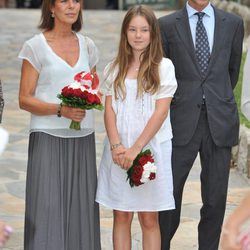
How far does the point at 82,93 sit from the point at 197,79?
2.83ft

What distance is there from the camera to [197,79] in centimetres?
580

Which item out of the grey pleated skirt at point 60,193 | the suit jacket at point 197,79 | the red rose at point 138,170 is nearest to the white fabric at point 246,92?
the red rose at point 138,170

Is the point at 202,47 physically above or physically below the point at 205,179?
above

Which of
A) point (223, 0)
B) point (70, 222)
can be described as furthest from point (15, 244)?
point (223, 0)

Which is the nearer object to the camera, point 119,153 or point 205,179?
point 119,153

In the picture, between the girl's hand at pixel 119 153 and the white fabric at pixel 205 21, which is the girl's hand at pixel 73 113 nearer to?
the girl's hand at pixel 119 153

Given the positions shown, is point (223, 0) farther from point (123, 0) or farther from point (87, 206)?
point (87, 206)

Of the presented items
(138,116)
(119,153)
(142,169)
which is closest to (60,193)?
(119,153)

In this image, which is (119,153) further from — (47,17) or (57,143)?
(47,17)

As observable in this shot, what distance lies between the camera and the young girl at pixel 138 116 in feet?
18.2

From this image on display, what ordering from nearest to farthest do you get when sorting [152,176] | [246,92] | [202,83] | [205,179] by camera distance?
[246,92] < [152,176] < [202,83] < [205,179]

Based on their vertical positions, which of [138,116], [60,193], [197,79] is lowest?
[60,193]

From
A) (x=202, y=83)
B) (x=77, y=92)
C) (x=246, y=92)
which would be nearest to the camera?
(x=246, y=92)

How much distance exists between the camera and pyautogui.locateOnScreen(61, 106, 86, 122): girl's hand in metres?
5.47
